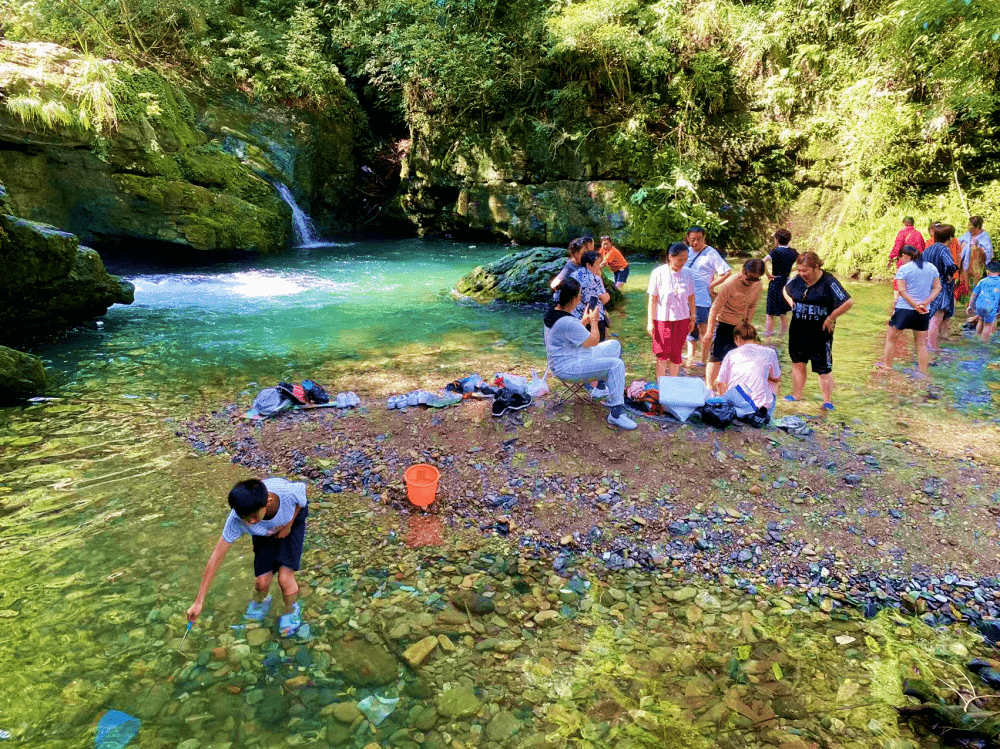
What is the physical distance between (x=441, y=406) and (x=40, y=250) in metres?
7.95

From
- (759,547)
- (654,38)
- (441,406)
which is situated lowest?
(759,547)

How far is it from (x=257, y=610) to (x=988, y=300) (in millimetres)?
10361

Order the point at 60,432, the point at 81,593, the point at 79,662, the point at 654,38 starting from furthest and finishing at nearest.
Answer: the point at 654,38 < the point at 60,432 < the point at 81,593 < the point at 79,662

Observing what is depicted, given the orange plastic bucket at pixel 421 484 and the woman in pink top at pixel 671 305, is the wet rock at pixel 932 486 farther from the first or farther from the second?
the orange plastic bucket at pixel 421 484

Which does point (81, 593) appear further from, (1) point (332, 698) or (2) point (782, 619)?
(2) point (782, 619)

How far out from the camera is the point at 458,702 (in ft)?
11.0

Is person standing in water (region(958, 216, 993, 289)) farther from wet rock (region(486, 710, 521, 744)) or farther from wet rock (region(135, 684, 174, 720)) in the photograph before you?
wet rock (region(135, 684, 174, 720))

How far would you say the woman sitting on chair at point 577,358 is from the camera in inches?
224

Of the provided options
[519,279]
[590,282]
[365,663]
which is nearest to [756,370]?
[590,282]

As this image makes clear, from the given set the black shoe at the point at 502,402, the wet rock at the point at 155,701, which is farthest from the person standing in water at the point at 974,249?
the wet rock at the point at 155,701

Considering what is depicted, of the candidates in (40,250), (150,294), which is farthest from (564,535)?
(150,294)

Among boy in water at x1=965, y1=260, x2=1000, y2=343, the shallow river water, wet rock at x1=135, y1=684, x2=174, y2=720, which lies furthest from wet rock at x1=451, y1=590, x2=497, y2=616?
boy in water at x1=965, y1=260, x2=1000, y2=343

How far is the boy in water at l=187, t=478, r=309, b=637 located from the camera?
3.61 metres

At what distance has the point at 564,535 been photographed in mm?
4785
